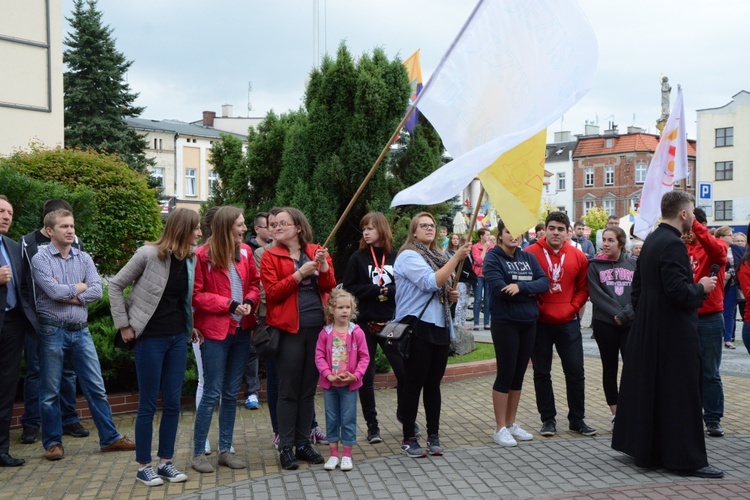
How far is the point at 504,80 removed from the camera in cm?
629

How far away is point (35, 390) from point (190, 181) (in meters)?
60.1

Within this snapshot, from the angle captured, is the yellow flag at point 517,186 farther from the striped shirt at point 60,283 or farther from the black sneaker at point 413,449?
the striped shirt at point 60,283

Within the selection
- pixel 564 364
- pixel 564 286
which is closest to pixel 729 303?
pixel 564 364

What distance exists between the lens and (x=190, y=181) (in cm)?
6588

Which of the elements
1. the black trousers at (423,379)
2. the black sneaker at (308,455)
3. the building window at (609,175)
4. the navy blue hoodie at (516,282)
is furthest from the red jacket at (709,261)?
the building window at (609,175)

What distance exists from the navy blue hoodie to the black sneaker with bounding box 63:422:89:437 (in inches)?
159

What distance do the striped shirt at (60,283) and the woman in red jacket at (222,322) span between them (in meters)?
1.21

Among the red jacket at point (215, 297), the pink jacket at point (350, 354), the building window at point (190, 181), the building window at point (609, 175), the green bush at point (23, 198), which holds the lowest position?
the pink jacket at point (350, 354)

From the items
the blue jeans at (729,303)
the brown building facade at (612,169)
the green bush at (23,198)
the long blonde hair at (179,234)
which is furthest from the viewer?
the brown building facade at (612,169)

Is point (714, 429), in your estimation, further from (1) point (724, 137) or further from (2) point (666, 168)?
(1) point (724, 137)

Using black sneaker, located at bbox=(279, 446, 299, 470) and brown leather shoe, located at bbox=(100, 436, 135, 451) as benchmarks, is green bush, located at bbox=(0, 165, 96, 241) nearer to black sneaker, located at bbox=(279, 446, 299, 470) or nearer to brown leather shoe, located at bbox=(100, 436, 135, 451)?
brown leather shoe, located at bbox=(100, 436, 135, 451)

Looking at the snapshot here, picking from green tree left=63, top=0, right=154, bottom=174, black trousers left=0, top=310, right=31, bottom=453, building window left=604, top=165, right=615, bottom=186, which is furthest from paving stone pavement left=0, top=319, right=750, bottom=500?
building window left=604, top=165, right=615, bottom=186

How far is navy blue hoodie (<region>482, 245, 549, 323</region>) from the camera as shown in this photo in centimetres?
711

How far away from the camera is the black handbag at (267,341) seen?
644 centimetres
